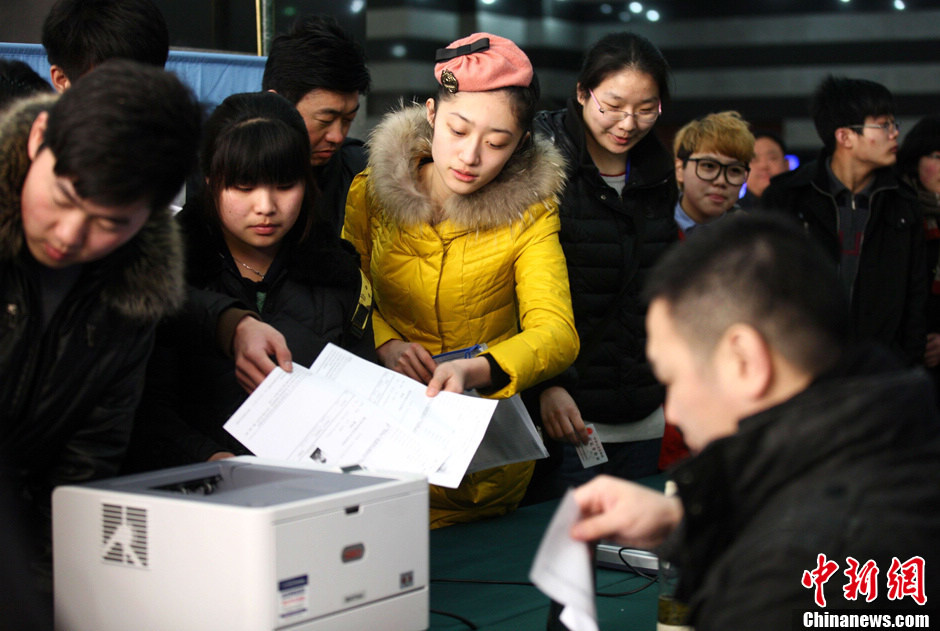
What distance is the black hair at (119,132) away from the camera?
1.18 m

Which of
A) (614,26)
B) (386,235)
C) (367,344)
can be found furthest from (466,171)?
(614,26)

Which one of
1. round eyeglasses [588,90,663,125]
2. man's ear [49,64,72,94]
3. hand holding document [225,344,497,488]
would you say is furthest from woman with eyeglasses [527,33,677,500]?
man's ear [49,64,72,94]

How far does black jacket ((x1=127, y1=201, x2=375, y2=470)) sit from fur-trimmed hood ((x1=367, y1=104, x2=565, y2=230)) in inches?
9.1

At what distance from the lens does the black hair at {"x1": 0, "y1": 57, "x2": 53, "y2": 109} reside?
6.21 feet

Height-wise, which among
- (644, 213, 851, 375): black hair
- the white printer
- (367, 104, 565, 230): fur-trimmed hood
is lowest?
the white printer

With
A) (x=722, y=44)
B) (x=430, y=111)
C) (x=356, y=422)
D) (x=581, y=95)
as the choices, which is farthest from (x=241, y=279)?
(x=722, y=44)

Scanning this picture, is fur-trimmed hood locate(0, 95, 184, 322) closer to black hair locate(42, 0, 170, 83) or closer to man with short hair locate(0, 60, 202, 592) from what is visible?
man with short hair locate(0, 60, 202, 592)

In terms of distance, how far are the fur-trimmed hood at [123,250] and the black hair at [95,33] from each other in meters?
0.78

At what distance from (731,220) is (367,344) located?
100cm

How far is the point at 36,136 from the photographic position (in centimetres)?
129

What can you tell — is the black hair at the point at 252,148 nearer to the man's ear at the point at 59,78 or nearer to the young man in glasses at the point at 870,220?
the man's ear at the point at 59,78

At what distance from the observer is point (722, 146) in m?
3.33

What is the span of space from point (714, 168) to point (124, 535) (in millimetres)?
2547

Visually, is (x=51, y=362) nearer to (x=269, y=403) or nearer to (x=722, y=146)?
(x=269, y=403)
